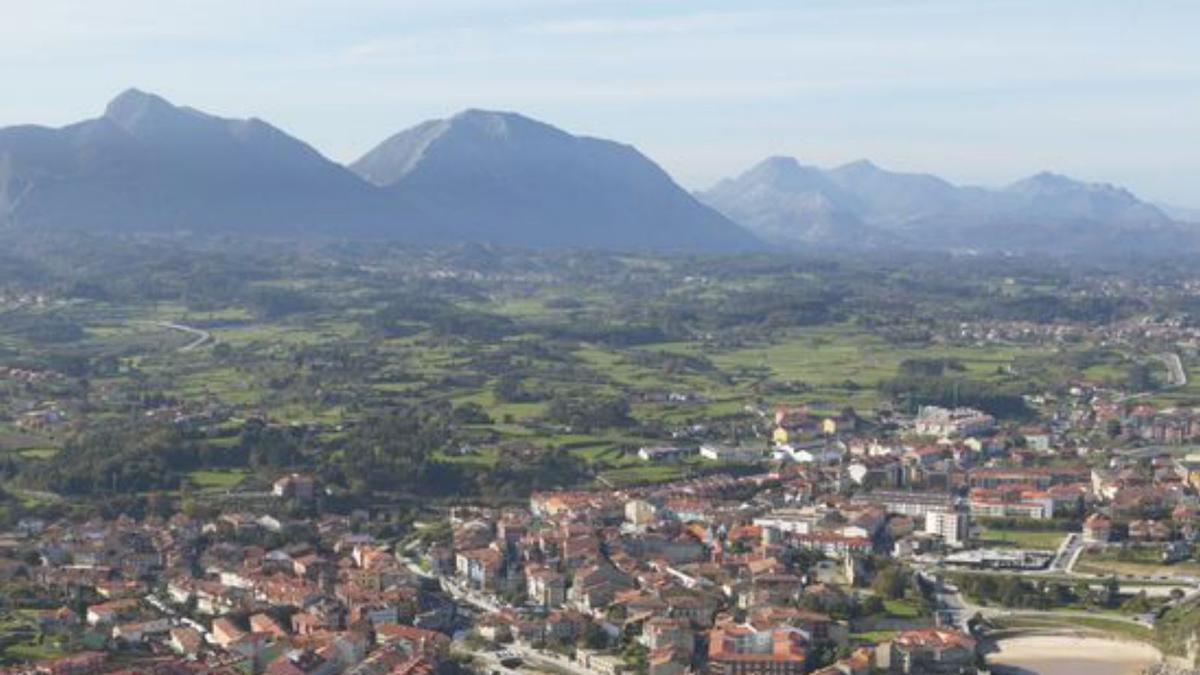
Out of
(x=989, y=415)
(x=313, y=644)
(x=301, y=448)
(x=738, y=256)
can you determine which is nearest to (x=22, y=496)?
(x=301, y=448)

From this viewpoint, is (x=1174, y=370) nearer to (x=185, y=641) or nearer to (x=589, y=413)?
(x=589, y=413)

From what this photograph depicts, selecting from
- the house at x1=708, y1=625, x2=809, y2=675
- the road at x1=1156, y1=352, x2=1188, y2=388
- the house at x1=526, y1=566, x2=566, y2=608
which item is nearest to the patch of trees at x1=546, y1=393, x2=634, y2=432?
the house at x1=526, y1=566, x2=566, y2=608

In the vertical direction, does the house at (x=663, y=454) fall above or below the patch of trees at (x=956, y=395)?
below

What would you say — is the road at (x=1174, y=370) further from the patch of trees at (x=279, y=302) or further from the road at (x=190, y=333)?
the patch of trees at (x=279, y=302)

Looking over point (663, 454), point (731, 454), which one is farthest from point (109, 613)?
point (731, 454)

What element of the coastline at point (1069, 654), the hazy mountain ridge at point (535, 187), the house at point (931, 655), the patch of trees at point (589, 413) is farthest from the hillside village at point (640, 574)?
the hazy mountain ridge at point (535, 187)

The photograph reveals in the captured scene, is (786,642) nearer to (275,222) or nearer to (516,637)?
(516,637)
